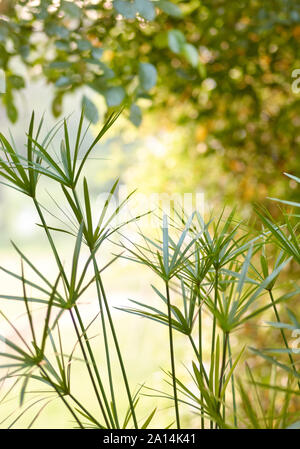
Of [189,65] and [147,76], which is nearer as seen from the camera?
[147,76]

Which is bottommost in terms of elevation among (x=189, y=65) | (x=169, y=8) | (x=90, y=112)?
(x=90, y=112)

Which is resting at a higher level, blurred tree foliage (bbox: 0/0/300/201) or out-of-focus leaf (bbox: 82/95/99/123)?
blurred tree foliage (bbox: 0/0/300/201)

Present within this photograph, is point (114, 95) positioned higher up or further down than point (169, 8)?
further down

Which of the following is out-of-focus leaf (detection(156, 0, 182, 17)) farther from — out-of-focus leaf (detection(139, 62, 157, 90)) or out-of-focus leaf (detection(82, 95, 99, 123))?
out-of-focus leaf (detection(82, 95, 99, 123))

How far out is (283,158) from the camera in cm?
183

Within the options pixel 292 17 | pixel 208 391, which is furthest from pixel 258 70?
pixel 208 391

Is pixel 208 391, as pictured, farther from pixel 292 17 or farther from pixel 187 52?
pixel 292 17

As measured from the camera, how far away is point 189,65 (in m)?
1.54

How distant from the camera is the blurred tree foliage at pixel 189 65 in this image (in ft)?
3.07

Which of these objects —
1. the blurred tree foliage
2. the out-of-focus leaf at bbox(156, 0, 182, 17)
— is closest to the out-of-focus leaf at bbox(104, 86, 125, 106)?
the blurred tree foliage

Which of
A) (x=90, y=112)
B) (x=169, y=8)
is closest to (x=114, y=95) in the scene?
(x=90, y=112)

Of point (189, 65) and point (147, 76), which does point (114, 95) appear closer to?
point (147, 76)

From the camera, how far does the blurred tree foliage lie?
94 cm

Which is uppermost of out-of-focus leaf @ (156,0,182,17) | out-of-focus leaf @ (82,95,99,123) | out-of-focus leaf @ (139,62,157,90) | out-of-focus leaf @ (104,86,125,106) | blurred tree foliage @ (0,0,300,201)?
blurred tree foliage @ (0,0,300,201)
